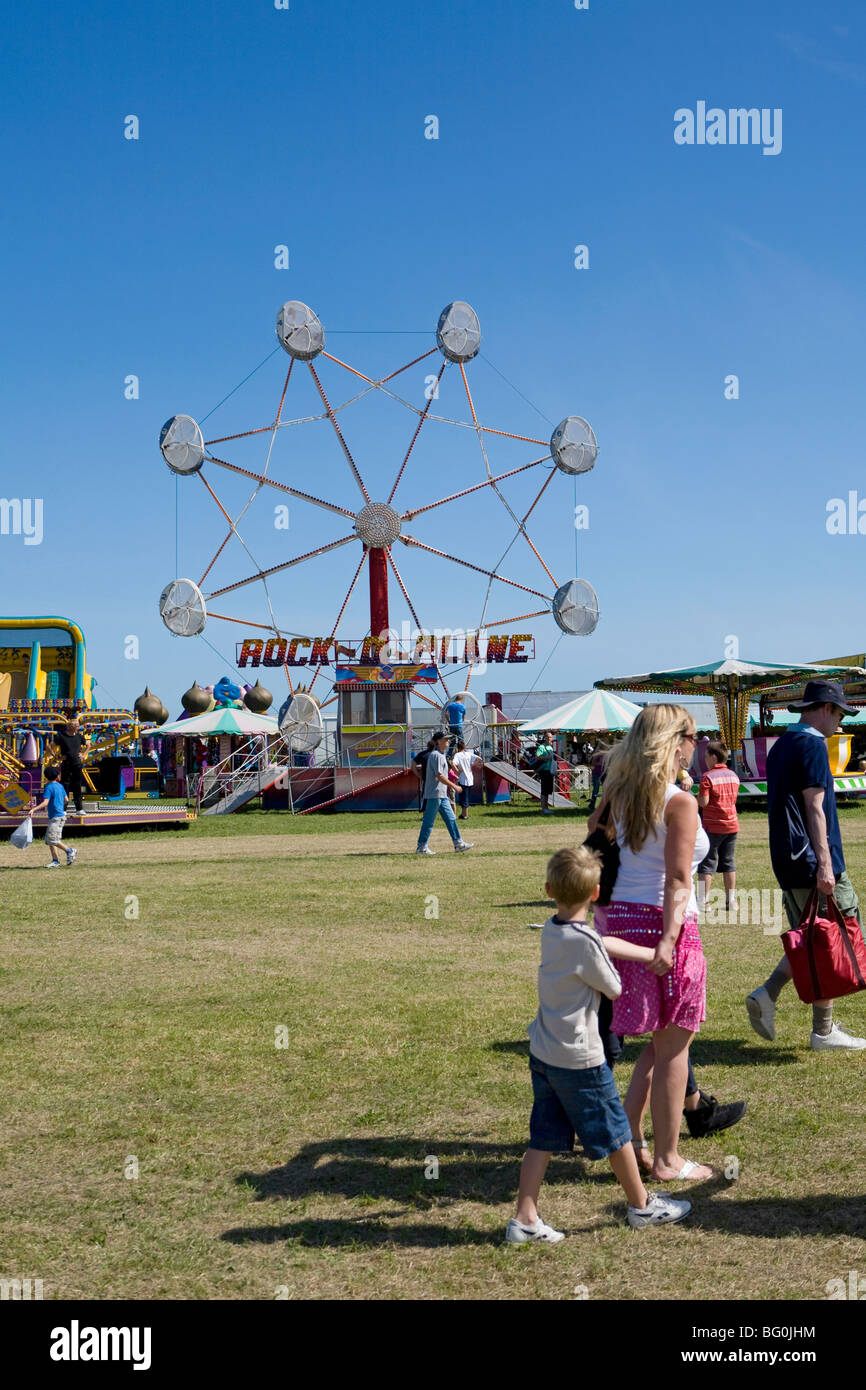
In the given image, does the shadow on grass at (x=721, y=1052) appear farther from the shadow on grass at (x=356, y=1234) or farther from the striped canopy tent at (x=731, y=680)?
the striped canopy tent at (x=731, y=680)

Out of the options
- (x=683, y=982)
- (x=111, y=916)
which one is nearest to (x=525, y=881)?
(x=111, y=916)

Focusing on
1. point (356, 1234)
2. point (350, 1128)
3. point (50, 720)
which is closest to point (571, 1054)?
point (356, 1234)

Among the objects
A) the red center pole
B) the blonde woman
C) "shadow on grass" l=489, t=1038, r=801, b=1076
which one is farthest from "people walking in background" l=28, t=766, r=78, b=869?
the red center pole

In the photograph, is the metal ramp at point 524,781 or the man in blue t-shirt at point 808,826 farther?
the metal ramp at point 524,781

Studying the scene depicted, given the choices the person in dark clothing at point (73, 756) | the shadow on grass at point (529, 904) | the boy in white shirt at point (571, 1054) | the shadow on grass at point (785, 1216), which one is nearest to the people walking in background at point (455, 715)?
the person in dark clothing at point (73, 756)

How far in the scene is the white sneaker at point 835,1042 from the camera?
19.5 ft

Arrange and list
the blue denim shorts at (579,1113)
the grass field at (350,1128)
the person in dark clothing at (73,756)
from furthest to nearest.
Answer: the person in dark clothing at (73,756), the blue denim shorts at (579,1113), the grass field at (350,1128)

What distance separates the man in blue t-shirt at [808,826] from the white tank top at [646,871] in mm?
1749

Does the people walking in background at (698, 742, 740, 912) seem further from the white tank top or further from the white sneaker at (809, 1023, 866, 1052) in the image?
the white tank top

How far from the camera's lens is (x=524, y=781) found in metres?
30.6

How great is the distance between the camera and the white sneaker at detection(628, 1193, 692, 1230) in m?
3.91

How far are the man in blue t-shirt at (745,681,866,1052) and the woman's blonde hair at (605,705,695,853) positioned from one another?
5.93ft
